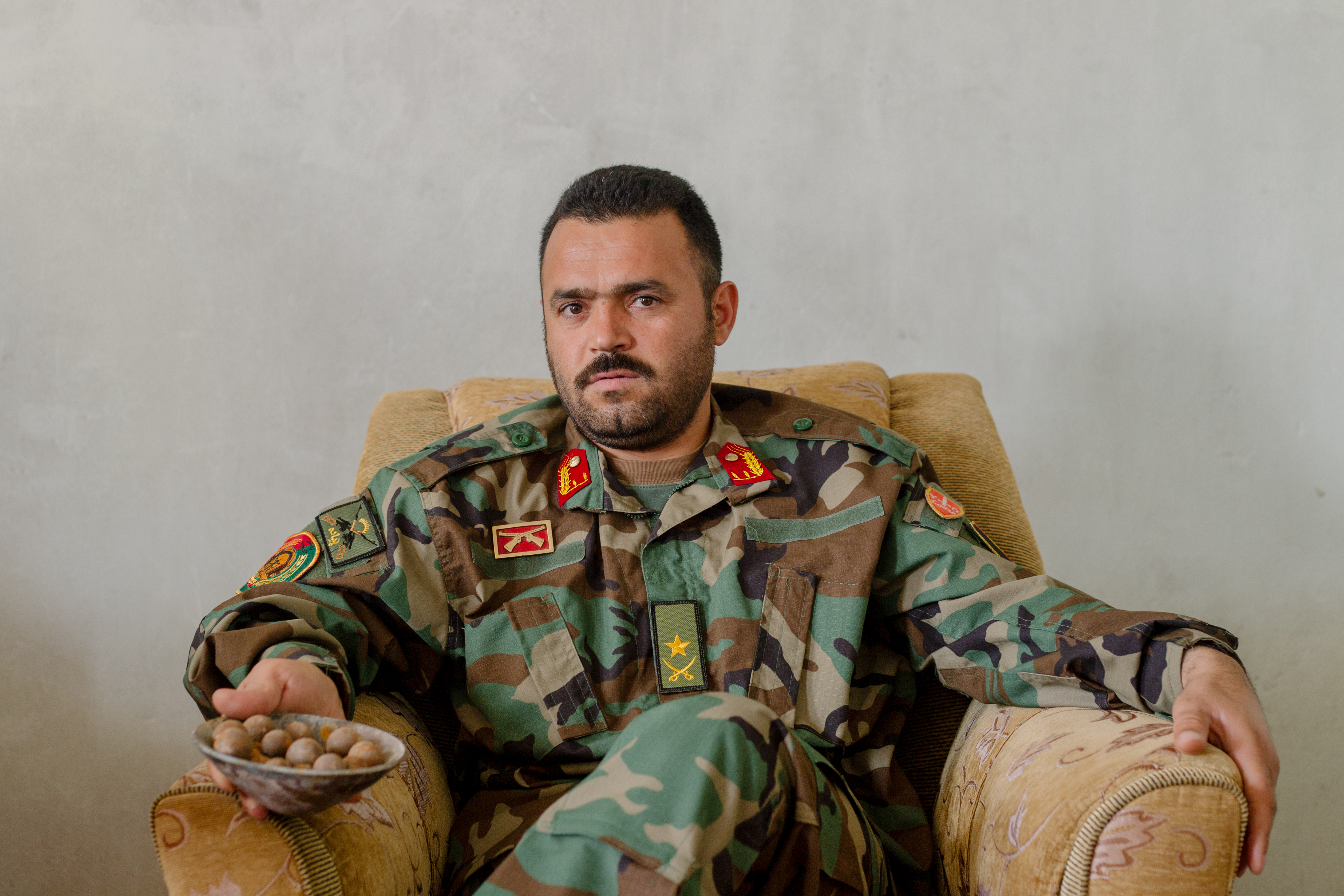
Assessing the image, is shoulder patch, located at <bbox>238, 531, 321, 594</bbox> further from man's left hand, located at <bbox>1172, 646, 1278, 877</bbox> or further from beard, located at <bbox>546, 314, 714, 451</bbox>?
man's left hand, located at <bbox>1172, 646, 1278, 877</bbox>

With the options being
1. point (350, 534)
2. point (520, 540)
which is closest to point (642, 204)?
point (520, 540)

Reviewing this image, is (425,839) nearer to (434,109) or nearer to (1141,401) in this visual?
(434,109)

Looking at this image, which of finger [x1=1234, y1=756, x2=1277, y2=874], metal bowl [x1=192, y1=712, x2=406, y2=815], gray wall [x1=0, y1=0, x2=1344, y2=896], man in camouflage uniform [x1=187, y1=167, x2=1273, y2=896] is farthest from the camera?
gray wall [x1=0, y1=0, x2=1344, y2=896]

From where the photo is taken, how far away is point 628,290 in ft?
4.75

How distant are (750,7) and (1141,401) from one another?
1.14 m

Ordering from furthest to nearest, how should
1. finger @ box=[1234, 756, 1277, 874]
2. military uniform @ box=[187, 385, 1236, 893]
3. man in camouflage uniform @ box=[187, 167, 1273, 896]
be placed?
military uniform @ box=[187, 385, 1236, 893] < man in camouflage uniform @ box=[187, 167, 1273, 896] < finger @ box=[1234, 756, 1277, 874]

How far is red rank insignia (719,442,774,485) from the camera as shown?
4.73 ft

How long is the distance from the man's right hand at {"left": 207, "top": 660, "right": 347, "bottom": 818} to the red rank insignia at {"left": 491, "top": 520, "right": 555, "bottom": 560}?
344 millimetres

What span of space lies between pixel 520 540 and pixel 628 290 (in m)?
0.39

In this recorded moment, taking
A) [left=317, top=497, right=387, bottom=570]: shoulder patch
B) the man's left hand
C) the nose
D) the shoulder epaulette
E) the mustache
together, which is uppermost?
the nose

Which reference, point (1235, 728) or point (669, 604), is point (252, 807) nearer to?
point (669, 604)

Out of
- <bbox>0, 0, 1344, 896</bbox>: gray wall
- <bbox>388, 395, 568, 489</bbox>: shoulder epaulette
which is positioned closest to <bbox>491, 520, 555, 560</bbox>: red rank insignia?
<bbox>388, 395, 568, 489</bbox>: shoulder epaulette

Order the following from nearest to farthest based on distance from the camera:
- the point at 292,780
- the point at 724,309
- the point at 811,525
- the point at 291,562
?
the point at 292,780 → the point at 291,562 → the point at 811,525 → the point at 724,309

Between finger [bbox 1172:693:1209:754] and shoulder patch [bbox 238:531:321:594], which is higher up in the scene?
shoulder patch [bbox 238:531:321:594]
